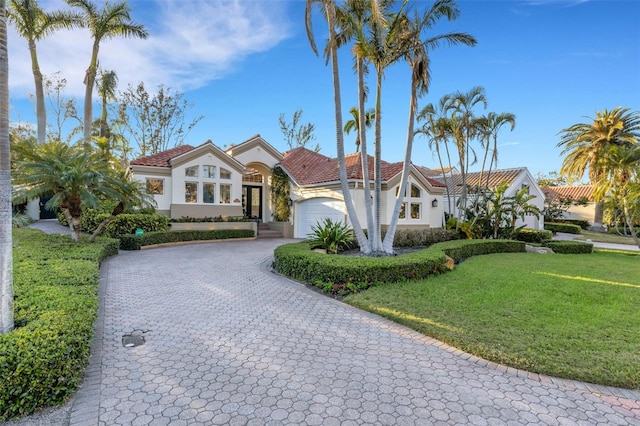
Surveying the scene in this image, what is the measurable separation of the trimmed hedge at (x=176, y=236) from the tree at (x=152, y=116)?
20.5m

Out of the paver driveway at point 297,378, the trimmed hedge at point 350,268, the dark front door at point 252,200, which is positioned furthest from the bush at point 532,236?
the dark front door at point 252,200

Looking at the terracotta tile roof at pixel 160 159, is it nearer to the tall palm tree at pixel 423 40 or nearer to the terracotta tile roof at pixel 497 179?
the tall palm tree at pixel 423 40

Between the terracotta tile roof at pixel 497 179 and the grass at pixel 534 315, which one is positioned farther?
the terracotta tile roof at pixel 497 179

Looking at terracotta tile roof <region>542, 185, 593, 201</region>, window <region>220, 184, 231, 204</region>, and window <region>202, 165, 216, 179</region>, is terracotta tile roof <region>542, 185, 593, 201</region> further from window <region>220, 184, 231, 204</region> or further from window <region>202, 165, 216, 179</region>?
window <region>202, 165, 216, 179</region>

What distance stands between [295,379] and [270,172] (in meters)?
20.2

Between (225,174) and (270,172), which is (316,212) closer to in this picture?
(270,172)

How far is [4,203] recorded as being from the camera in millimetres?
4117

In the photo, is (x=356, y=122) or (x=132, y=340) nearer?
(x=132, y=340)

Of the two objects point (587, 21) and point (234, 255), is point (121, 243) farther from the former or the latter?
point (587, 21)

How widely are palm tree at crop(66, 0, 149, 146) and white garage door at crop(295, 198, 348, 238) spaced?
1305cm

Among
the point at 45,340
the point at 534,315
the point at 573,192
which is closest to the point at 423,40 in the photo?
the point at 534,315

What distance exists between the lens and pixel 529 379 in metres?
4.15

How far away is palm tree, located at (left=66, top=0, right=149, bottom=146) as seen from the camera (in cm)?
1864

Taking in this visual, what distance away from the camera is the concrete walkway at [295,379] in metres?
3.35
